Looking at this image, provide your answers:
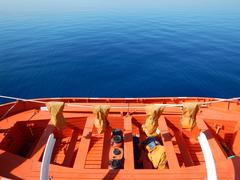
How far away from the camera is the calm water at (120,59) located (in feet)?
87.0

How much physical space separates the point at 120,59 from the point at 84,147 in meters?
23.6

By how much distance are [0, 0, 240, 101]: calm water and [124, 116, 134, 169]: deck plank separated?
11.6m

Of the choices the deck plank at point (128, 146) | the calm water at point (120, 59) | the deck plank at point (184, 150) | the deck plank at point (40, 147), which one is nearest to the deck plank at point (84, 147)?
the deck plank at point (40, 147)

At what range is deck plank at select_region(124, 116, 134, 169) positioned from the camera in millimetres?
10992

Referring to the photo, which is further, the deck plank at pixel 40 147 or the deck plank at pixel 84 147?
the deck plank at pixel 40 147

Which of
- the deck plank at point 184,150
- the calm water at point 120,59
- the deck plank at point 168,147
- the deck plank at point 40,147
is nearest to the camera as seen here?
the deck plank at point 168,147

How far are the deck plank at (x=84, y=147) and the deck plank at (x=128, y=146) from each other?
223cm

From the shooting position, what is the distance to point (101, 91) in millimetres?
26250

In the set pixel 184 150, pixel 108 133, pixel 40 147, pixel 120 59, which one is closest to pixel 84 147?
pixel 40 147

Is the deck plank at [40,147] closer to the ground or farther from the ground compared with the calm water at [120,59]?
closer to the ground

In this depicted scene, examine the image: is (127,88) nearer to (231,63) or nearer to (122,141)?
(122,141)

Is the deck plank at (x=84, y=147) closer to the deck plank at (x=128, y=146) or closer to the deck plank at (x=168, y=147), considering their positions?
the deck plank at (x=128, y=146)

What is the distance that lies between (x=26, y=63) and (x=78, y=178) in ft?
85.8

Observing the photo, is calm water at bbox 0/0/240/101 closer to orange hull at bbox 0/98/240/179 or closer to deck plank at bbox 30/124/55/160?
orange hull at bbox 0/98/240/179
